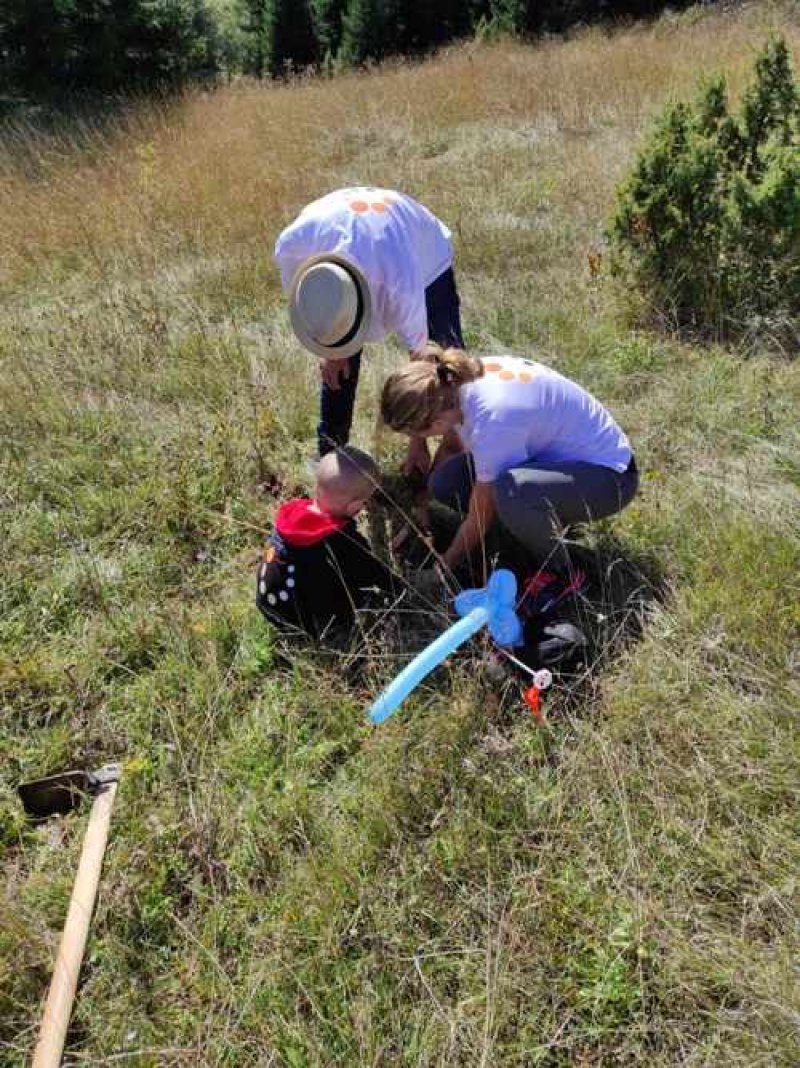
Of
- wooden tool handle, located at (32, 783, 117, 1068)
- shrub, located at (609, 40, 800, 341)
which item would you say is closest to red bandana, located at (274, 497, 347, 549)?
wooden tool handle, located at (32, 783, 117, 1068)

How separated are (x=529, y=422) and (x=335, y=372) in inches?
38.0

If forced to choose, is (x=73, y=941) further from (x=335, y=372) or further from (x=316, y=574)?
(x=335, y=372)

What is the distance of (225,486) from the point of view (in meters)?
3.14

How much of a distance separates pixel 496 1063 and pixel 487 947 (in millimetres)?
213

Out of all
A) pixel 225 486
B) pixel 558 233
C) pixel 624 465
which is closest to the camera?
pixel 624 465

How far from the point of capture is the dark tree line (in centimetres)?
1162

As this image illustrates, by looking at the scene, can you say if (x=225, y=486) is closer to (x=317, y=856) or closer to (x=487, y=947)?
(x=317, y=856)

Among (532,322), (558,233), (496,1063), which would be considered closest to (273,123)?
(558,233)

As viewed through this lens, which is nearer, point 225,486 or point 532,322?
point 225,486

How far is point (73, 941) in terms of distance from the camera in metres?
1.70

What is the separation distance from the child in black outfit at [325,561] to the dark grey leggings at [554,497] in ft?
1.54

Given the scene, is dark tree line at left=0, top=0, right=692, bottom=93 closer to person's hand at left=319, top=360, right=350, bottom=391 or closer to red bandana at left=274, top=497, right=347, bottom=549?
person's hand at left=319, top=360, right=350, bottom=391

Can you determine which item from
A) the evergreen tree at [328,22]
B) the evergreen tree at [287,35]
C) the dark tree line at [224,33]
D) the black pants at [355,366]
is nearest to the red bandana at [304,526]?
the black pants at [355,366]

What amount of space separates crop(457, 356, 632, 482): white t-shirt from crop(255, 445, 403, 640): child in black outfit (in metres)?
0.41
